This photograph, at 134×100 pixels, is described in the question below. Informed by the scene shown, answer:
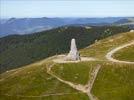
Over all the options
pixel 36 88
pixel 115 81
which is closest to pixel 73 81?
pixel 36 88

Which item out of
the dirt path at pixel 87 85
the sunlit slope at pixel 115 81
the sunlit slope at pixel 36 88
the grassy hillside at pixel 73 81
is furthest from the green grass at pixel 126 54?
the sunlit slope at pixel 36 88

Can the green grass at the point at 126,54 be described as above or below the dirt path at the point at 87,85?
above

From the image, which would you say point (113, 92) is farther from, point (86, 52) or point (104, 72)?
point (86, 52)

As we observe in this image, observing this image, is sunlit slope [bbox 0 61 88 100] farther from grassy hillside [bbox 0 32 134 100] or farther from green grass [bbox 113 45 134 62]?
green grass [bbox 113 45 134 62]

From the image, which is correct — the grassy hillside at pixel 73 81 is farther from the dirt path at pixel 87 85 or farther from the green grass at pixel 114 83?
the dirt path at pixel 87 85

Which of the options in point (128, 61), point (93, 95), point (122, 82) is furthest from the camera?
point (128, 61)

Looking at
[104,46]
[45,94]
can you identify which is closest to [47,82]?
[45,94]
